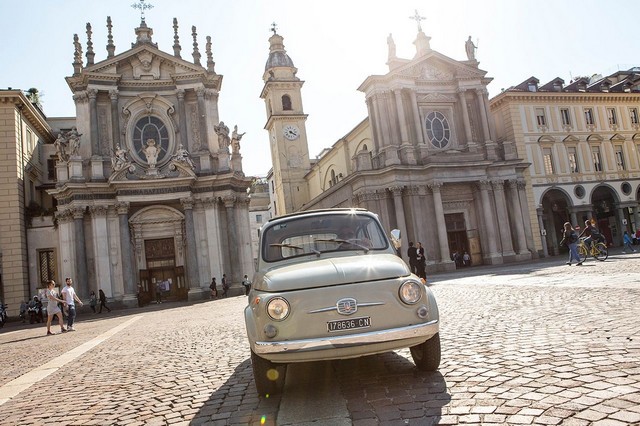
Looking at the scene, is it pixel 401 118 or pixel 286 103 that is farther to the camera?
pixel 286 103

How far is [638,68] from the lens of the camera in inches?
1999

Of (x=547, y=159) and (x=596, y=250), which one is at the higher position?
(x=547, y=159)

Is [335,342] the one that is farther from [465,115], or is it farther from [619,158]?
[619,158]

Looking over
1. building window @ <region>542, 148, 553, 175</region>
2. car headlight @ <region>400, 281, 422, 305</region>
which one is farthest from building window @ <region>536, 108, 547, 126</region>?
car headlight @ <region>400, 281, 422, 305</region>

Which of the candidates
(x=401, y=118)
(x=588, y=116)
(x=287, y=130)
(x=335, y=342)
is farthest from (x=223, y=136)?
(x=588, y=116)

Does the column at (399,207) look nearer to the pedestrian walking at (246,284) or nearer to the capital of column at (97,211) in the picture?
the pedestrian walking at (246,284)

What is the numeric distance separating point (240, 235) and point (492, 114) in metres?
25.9

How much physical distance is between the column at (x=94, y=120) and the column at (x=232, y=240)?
8932mm

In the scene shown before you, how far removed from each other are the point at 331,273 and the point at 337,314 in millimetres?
442

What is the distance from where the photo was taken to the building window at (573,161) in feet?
137

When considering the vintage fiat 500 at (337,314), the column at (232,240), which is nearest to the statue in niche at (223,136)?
the column at (232,240)

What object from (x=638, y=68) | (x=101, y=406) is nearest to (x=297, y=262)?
(x=101, y=406)

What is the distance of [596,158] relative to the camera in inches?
1679

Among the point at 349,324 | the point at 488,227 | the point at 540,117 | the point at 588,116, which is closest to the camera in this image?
the point at 349,324
